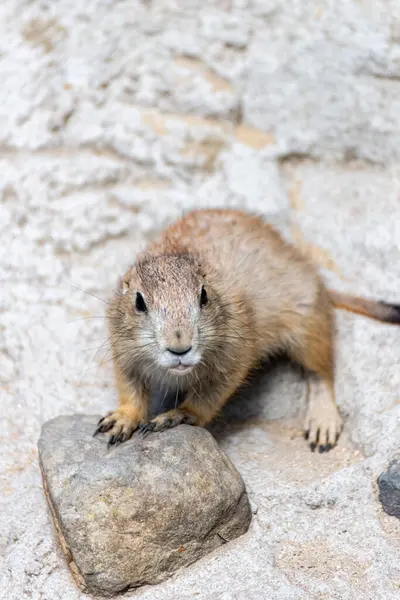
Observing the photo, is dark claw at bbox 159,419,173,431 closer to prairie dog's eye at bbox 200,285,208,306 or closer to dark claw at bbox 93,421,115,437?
dark claw at bbox 93,421,115,437

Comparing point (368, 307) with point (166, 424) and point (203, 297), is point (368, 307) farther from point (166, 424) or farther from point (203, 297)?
point (166, 424)

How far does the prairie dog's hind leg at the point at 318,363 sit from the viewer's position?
15.4 feet

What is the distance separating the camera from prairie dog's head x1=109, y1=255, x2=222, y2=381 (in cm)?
371

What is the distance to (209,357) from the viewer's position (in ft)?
14.0

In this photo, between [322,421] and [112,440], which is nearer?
[112,440]

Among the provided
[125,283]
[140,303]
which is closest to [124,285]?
[125,283]

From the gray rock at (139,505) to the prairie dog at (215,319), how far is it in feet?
0.87

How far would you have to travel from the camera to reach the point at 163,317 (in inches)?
150

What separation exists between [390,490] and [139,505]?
128cm

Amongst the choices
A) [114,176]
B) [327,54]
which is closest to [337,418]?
[114,176]

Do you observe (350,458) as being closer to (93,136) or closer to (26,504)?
(26,504)

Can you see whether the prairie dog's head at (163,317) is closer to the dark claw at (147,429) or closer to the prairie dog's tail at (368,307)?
the dark claw at (147,429)

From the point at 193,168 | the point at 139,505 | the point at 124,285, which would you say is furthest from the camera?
the point at 193,168

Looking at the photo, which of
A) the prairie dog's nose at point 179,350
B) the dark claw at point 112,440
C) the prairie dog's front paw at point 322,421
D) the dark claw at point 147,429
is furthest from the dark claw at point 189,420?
the prairie dog's front paw at point 322,421
